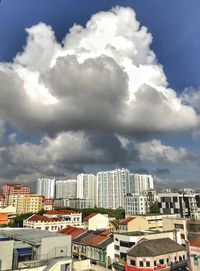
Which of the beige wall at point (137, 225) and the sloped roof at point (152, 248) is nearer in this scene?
the sloped roof at point (152, 248)

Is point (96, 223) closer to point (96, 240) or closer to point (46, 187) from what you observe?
point (96, 240)

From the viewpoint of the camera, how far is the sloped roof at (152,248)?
32.5 m

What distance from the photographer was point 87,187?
490 feet

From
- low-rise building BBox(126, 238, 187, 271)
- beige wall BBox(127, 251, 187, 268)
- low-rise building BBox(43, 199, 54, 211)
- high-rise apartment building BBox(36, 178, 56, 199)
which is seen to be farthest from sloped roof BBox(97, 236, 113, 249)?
high-rise apartment building BBox(36, 178, 56, 199)

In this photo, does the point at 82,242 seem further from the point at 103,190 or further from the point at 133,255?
the point at 103,190

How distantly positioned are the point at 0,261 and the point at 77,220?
175ft

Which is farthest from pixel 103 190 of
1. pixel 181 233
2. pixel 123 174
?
pixel 181 233

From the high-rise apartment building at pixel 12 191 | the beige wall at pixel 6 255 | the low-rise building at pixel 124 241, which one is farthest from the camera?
the high-rise apartment building at pixel 12 191

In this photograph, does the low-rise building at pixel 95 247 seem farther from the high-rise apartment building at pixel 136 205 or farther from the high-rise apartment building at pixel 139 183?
the high-rise apartment building at pixel 139 183

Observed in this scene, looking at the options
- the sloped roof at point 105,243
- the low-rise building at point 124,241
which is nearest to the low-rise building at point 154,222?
the sloped roof at point 105,243

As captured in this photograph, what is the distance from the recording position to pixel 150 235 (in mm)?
39531

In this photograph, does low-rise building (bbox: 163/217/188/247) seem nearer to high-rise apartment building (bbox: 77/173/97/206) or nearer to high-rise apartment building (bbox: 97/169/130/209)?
high-rise apartment building (bbox: 97/169/130/209)

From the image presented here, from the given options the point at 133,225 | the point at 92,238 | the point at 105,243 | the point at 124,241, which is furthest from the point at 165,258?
the point at 133,225

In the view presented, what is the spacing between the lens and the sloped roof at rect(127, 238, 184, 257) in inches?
1280
